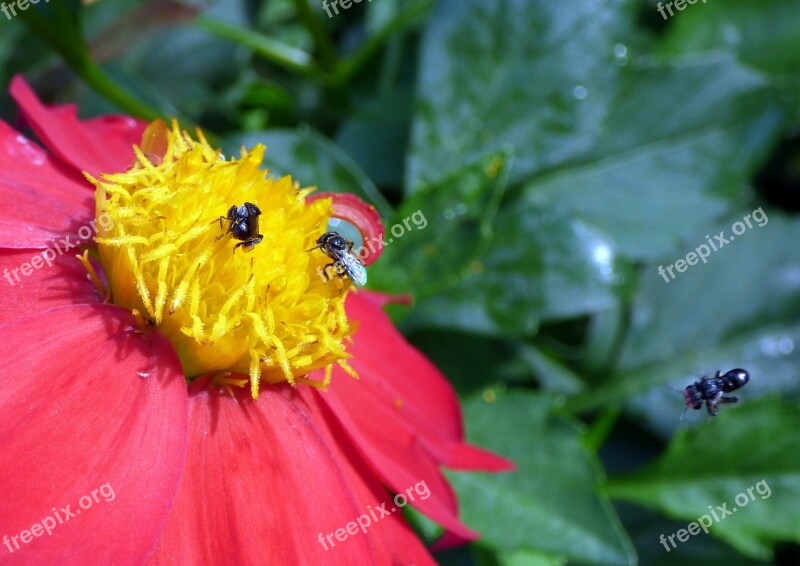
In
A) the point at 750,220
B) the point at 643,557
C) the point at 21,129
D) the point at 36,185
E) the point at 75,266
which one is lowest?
the point at 643,557

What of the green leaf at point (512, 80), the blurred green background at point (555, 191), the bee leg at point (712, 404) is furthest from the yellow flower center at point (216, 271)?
the green leaf at point (512, 80)

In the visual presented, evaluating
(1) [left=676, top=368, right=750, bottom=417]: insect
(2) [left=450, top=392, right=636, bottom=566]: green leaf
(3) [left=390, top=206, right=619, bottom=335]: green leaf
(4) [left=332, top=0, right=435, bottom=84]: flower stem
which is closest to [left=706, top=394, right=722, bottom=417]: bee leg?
(1) [left=676, top=368, right=750, bottom=417]: insect

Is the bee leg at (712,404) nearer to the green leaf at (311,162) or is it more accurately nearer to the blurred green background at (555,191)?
the blurred green background at (555,191)

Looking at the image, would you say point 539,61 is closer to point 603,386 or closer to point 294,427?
point 603,386

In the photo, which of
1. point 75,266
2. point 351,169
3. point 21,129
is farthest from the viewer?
point 351,169

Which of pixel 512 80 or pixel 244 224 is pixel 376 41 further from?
pixel 244 224

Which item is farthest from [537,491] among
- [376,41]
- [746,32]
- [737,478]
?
[746,32]

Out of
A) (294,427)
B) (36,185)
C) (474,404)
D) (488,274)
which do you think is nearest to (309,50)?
(488,274)
